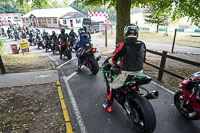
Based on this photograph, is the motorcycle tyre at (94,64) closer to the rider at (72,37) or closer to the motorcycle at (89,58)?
the motorcycle at (89,58)

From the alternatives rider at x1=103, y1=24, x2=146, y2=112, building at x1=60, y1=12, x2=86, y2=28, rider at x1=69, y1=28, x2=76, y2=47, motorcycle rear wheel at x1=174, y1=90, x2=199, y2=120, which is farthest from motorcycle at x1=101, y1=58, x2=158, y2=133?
building at x1=60, y1=12, x2=86, y2=28

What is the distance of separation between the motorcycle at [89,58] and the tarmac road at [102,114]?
980 millimetres

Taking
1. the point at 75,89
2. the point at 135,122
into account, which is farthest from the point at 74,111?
the point at 135,122

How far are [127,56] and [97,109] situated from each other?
1.86m

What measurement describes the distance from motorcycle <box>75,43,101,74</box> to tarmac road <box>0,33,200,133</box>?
980mm

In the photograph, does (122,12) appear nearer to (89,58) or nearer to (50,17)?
(89,58)

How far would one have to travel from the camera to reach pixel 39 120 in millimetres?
3496

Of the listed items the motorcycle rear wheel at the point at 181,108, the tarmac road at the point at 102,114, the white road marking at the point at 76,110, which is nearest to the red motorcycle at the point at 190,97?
the motorcycle rear wheel at the point at 181,108

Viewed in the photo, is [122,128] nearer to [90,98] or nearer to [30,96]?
[90,98]

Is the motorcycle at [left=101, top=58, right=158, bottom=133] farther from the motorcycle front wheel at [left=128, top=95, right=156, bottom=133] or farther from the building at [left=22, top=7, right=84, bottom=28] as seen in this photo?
the building at [left=22, top=7, right=84, bottom=28]

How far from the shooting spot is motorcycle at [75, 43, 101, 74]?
619cm

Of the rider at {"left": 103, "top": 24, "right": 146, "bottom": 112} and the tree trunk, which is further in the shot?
the tree trunk

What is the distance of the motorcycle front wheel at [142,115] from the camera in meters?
2.66

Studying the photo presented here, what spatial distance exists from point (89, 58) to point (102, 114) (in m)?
3.07
